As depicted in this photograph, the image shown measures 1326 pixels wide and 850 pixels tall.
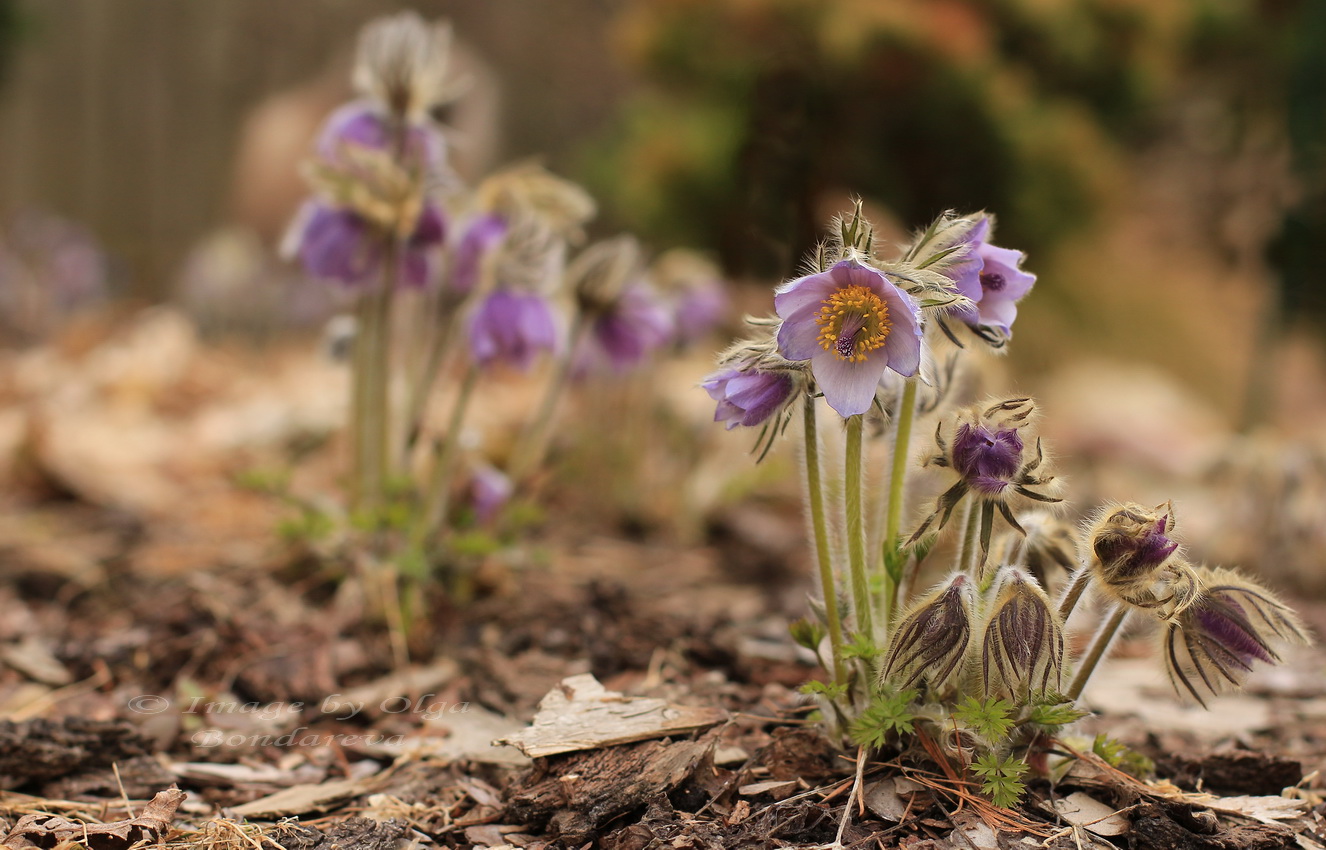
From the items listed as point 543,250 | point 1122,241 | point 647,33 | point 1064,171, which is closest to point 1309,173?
point 1064,171

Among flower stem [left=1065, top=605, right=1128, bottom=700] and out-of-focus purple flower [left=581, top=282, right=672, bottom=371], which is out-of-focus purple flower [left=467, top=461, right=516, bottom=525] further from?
→ flower stem [left=1065, top=605, right=1128, bottom=700]

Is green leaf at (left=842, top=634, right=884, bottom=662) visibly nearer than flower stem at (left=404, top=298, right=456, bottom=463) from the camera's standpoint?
Yes

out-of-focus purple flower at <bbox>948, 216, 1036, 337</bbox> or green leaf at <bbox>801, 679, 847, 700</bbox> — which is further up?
out-of-focus purple flower at <bbox>948, 216, 1036, 337</bbox>

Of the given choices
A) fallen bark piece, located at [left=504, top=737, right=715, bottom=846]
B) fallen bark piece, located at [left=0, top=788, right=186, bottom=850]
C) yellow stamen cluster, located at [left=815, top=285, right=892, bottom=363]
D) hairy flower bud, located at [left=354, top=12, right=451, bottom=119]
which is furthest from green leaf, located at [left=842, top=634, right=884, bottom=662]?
hairy flower bud, located at [left=354, top=12, right=451, bottom=119]

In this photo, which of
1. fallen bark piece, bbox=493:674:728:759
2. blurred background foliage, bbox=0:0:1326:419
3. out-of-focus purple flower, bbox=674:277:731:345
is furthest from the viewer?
blurred background foliage, bbox=0:0:1326:419

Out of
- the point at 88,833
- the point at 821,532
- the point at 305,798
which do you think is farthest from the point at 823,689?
the point at 88,833
